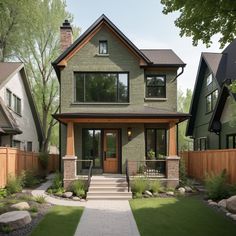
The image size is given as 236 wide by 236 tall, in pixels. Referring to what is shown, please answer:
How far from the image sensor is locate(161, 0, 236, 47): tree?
305 inches

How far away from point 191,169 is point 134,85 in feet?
21.9

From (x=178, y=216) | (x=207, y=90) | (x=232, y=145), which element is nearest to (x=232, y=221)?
(x=178, y=216)

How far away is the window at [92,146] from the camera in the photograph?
19406mm

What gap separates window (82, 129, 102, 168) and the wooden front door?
0.34 meters

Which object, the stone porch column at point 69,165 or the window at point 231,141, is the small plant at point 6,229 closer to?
the stone porch column at point 69,165

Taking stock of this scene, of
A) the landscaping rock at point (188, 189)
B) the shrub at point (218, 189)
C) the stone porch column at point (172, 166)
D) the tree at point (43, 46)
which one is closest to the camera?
the shrub at point (218, 189)

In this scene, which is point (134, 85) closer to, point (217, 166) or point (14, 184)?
point (217, 166)

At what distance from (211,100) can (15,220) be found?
1730 cm

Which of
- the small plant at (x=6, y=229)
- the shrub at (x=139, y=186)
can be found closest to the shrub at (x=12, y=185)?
the shrub at (x=139, y=186)

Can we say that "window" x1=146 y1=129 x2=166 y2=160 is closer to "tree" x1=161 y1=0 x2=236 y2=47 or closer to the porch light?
the porch light

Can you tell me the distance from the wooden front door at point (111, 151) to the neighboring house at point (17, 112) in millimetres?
5051

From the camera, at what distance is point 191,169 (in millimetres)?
21609

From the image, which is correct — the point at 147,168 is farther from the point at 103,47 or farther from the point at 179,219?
the point at 179,219

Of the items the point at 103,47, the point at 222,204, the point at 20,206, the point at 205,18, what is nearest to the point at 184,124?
the point at 103,47
